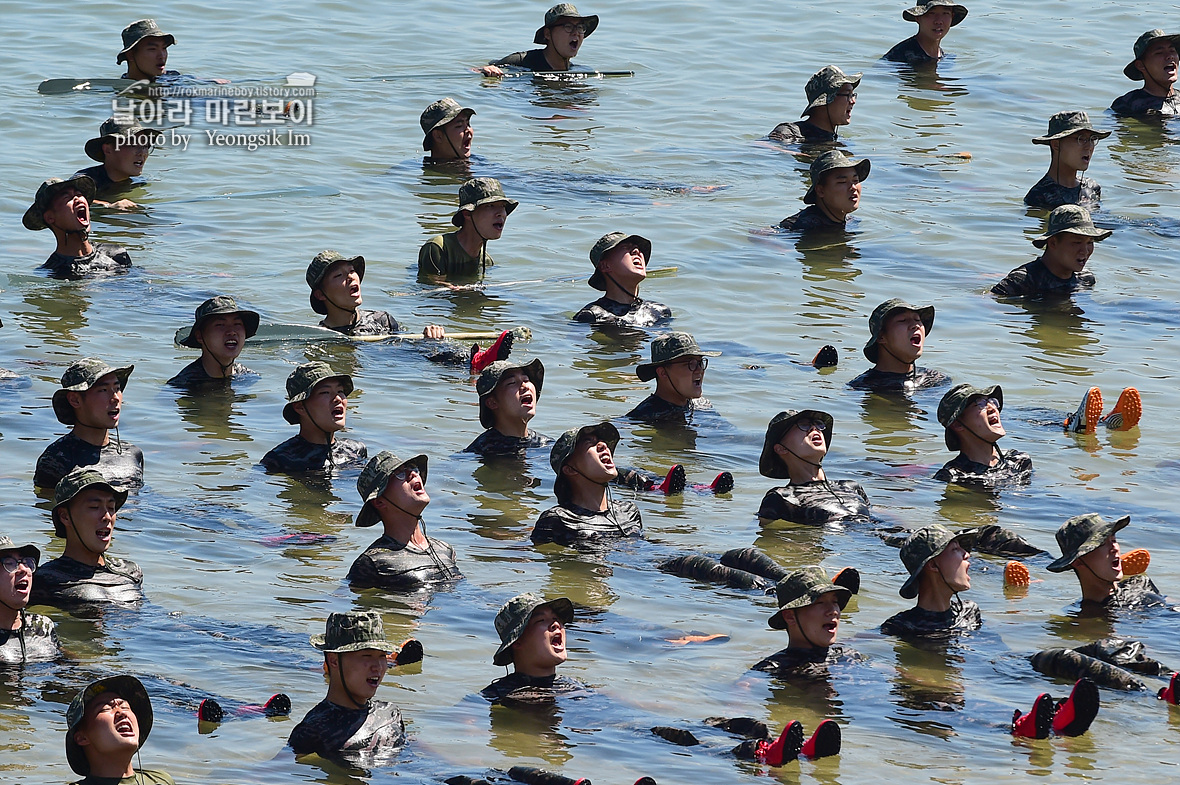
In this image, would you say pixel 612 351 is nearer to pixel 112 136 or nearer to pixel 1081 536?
pixel 1081 536

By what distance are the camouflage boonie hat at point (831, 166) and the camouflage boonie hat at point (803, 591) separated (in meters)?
11.5

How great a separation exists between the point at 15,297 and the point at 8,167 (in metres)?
5.64

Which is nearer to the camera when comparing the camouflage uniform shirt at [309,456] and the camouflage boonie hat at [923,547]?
the camouflage boonie hat at [923,547]

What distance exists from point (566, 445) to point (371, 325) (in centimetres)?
570

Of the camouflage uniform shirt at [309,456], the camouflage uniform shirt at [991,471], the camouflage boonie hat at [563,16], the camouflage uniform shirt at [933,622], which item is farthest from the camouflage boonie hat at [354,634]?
the camouflage boonie hat at [563,16]

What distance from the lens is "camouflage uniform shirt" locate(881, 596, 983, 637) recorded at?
1329 centimetres

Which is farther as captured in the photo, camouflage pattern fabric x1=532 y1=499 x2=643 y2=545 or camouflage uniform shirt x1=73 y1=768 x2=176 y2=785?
camouflage pattern fabric x1=532 y1=499 x2=643 y2=545

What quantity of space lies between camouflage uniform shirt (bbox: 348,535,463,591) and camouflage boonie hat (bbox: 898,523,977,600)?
3547 mm

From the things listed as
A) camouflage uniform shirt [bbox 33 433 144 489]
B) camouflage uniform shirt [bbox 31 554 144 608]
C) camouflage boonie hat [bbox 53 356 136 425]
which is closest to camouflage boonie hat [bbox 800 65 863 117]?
camouflage boonie hat [bbox 53 356 136 425]

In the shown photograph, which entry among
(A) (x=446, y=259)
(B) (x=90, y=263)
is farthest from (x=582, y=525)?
(B) (x=90, y=263)

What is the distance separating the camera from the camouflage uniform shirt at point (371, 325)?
19.9 m

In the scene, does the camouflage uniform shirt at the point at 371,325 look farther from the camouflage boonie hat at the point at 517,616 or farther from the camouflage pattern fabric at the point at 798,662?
the camouflage pattern fabric at the point at 798,662

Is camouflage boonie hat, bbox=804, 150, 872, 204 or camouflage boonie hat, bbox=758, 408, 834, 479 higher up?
camouflage boonie hat, bbox=804, 150, 872, 204

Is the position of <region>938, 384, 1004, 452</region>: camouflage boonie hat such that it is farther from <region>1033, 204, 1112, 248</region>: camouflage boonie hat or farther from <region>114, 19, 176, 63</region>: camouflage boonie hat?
<region>114, 19, 176, 63</region>: camouflage boonie hat
